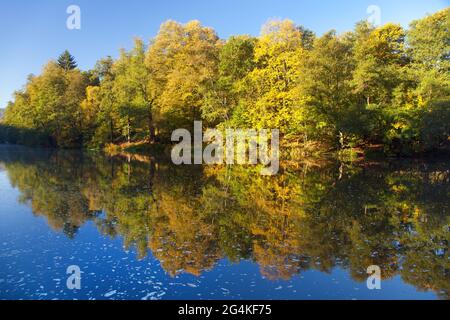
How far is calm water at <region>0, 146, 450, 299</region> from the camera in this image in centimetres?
829

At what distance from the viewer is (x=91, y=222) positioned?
1373cm

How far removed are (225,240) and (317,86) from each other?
27394mm

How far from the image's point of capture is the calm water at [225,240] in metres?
8.29

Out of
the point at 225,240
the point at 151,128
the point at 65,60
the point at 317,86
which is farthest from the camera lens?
the point at 65,60

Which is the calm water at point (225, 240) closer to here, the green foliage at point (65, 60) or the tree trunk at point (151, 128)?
the tree trunk at point (151, 128)

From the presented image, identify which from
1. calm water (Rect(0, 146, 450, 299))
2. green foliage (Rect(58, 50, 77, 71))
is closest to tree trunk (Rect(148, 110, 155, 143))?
calm water (Rect(0, 146, 450, 299))

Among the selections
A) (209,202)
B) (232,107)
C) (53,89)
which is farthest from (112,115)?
(209,202)

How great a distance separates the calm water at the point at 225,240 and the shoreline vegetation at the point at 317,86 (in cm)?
1538

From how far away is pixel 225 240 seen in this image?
11.6 m

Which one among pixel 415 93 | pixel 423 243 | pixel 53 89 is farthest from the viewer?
pixel 53 89

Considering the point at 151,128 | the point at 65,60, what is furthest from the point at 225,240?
the point at 65,60

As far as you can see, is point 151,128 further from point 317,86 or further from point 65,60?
point 65,60
